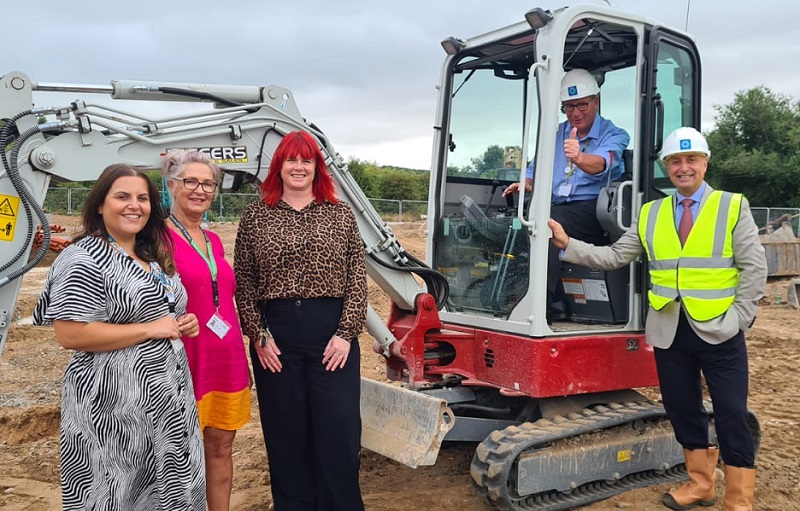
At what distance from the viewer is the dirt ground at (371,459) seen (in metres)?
4.77

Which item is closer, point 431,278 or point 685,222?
point 685,222

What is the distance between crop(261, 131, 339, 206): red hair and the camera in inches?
141

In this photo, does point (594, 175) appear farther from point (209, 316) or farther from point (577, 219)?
point (209, 316)

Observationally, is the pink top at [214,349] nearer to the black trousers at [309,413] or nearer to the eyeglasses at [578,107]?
the black trousers at [309,413]

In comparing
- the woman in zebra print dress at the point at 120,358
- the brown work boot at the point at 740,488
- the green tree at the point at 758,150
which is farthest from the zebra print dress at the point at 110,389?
the green tree at the point at 758,150

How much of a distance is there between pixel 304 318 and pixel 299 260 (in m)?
0.28

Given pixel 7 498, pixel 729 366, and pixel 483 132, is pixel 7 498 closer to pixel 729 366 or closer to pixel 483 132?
pixel 483 132

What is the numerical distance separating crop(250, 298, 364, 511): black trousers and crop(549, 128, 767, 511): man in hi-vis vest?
1665 millimetres

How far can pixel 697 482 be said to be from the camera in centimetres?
458

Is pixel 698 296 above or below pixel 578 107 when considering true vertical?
below

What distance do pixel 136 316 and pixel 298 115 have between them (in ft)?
5.93

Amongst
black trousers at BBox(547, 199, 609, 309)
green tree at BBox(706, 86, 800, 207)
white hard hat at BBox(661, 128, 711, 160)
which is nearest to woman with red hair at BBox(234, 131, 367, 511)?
black trousers at BBox(547, 199, 609, 309)

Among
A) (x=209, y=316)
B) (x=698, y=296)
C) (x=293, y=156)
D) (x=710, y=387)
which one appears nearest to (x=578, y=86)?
(x=698, y=296)

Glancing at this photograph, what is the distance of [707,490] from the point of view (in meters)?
Result: 4.57
